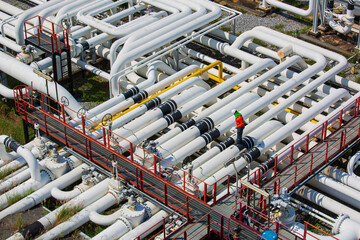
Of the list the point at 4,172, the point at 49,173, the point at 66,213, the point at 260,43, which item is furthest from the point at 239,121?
the point at 260,43

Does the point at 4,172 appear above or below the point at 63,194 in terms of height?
below

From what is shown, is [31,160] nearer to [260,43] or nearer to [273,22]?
[260,43]

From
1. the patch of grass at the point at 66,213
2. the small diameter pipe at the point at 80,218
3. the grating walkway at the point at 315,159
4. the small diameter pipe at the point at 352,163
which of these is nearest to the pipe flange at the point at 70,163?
the small diameter pipe at the point at 80,218

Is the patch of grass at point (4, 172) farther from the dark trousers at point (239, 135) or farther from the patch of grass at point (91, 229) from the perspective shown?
the dark trousers at point (239, 135)

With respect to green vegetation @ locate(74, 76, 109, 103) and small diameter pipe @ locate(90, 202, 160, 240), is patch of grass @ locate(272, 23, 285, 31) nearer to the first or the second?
green vegetation @ locate(74, 76, 109, 103)

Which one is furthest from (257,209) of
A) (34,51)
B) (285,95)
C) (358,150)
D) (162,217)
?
(34,51)

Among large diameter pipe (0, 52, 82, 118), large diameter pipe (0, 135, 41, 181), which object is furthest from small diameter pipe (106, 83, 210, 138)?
large diameter pipe (0, 135, 41, 181)

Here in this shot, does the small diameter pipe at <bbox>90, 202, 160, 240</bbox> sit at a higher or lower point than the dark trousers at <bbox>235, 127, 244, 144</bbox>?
lower
